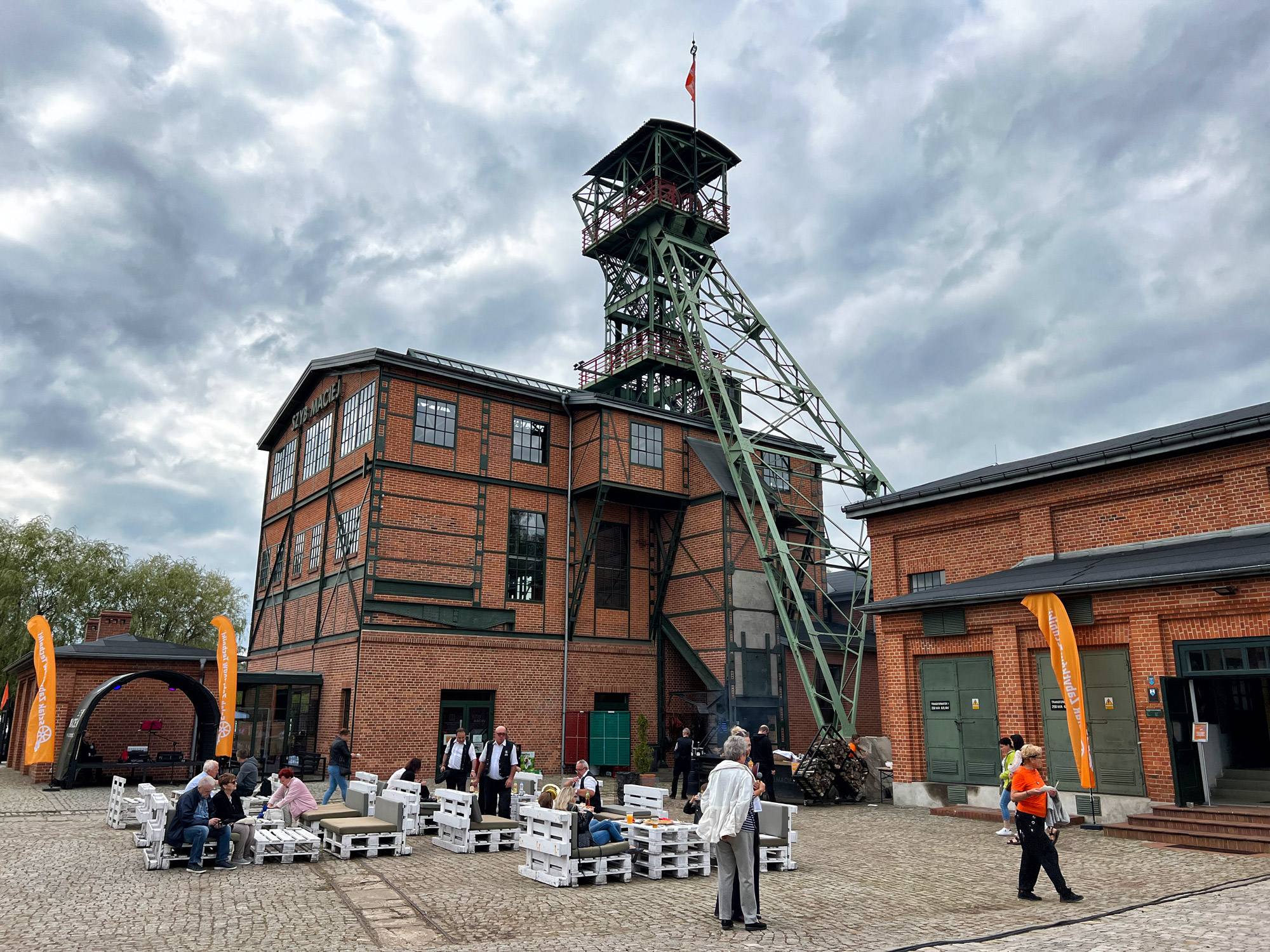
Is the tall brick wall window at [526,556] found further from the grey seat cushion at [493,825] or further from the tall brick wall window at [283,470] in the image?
the grey seat cushion at [493,825]

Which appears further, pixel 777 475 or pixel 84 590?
pixel 84 590

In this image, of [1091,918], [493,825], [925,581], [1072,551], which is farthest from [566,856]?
[925,581]

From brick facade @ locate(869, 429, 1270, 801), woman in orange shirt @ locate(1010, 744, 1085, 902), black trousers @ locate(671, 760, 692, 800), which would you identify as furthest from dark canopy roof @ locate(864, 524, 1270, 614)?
woman in orange shirt @ locate(1010, 744, 1085, 902)

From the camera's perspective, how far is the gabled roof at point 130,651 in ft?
69.4

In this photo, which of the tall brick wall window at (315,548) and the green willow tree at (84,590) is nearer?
the tall brick wall window at (315,548)

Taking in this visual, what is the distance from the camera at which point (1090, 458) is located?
15625 millimetres

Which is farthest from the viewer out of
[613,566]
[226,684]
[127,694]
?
[613,566]

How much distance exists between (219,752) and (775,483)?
1728 cm

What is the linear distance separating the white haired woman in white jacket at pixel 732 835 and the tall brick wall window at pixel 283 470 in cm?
2341

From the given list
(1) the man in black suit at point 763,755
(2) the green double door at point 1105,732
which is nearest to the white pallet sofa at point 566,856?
(1) the man in black suit at point 763,755

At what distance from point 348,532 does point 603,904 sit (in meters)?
16.7

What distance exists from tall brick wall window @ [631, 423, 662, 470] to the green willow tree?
22142mm

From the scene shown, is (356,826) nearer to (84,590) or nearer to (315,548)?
(315,548)

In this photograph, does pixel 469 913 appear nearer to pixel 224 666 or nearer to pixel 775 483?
pixel 224 666
